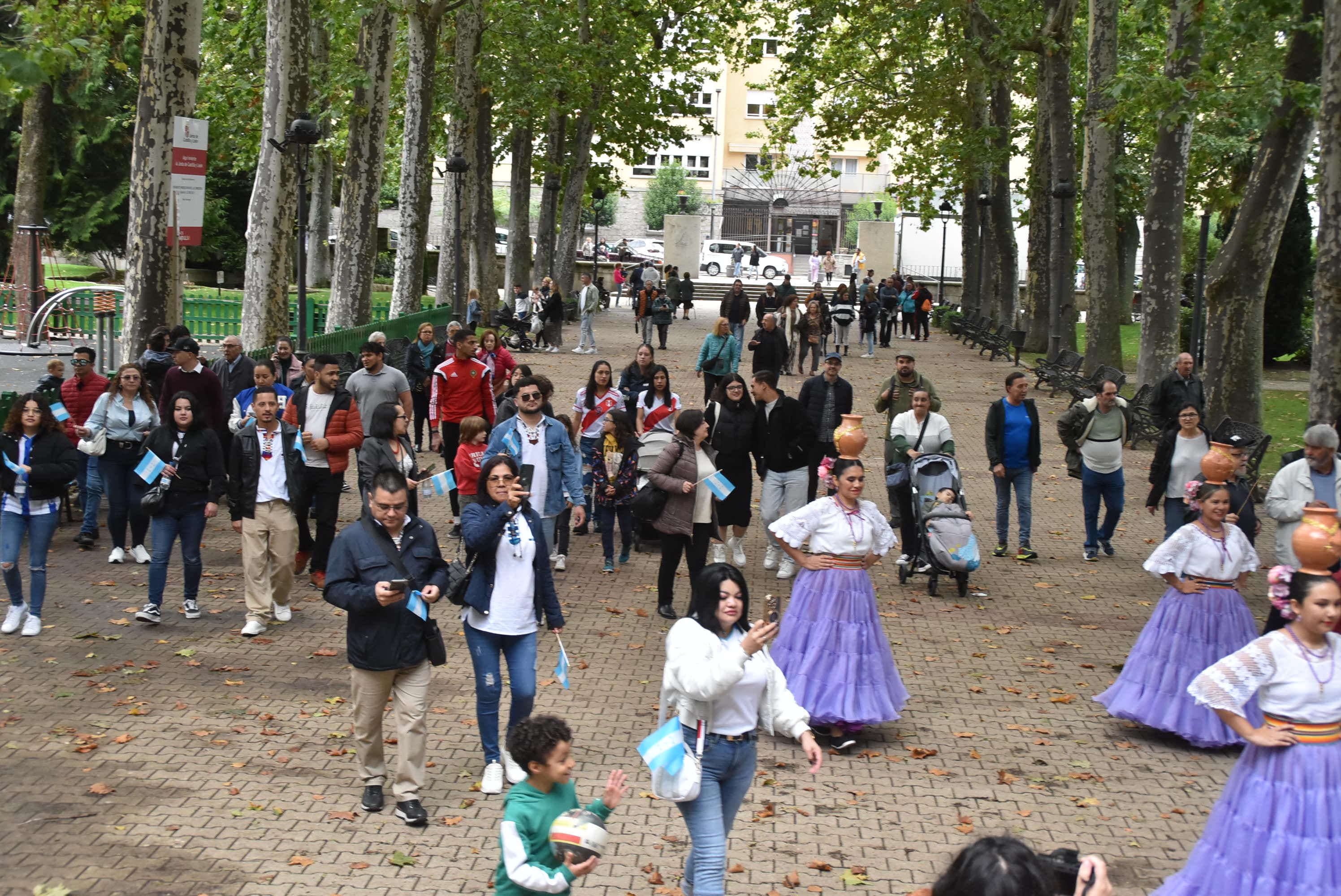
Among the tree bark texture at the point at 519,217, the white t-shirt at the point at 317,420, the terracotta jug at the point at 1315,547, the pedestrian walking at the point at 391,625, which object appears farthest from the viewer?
the tree bark texture at the point at 519,217

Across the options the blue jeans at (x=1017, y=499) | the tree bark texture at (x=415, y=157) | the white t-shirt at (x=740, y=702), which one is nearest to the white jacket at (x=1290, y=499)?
the blue jeans at (x=1017, y=499)

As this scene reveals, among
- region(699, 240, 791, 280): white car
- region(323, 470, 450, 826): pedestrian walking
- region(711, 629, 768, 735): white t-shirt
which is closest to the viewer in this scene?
region(711, 629, 768, 735): white t-shirt

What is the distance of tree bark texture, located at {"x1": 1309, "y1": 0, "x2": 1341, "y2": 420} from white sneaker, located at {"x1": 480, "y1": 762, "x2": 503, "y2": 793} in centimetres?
1091

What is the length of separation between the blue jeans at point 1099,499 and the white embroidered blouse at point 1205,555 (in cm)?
516

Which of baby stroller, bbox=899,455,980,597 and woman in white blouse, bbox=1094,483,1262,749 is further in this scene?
baby stroller, bbox=899,455,980,597

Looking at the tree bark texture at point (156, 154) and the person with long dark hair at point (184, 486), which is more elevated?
the tree bark texture at point (156, 154)

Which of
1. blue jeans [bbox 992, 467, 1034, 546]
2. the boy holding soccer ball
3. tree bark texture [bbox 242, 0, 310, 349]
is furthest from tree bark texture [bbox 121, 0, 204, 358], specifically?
the boy holding soccer ball

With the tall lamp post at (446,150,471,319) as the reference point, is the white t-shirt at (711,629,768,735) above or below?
below

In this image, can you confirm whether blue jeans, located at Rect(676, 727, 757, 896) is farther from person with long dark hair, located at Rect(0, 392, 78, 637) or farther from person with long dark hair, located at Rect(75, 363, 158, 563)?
person with long dark hair, located at Rect(75, 363, 158, 563)

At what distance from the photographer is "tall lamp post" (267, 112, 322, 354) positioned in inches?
727

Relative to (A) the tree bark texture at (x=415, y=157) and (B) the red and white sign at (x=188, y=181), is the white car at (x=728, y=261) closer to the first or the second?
(A) the tree bark texture at (x=415, y=157)

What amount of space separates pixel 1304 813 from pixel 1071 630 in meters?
5.80

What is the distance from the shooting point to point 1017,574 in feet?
44.6

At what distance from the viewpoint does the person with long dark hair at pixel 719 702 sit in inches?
223
